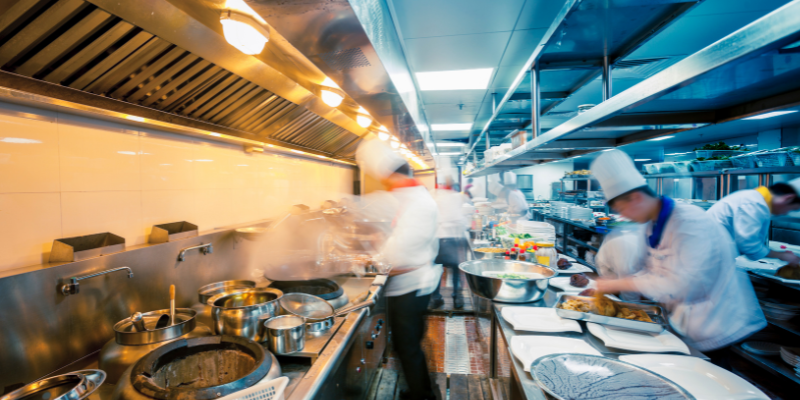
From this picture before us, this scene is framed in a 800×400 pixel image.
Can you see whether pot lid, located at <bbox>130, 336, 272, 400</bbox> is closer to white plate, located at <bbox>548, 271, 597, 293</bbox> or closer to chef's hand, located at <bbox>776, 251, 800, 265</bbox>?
white plate, located at <bbox>548, 271, 597, 293</bbox>

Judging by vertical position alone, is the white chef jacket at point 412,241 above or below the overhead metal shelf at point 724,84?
below

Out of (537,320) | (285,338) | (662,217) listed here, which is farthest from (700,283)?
(285,338)

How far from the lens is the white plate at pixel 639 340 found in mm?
1281

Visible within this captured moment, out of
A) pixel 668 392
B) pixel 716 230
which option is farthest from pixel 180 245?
pixel 716 230

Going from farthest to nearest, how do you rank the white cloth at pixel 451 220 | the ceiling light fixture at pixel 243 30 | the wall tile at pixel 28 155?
the white cloth at pixel 451 220
the wall tile at pixel 28 155
the ceiling light fixture at pixel 243 30

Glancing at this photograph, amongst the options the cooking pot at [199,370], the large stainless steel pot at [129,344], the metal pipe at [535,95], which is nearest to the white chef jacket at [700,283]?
the metal pipe at [535,95]

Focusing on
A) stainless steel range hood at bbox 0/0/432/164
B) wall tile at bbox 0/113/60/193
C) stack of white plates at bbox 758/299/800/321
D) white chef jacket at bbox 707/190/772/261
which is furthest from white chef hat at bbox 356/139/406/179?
stack of white plates at bbox 758/299/800/321

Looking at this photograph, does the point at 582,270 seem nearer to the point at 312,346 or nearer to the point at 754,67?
the point at 754,67

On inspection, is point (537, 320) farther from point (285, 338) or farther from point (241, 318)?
point (241, 318)

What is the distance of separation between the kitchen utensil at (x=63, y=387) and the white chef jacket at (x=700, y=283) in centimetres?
225

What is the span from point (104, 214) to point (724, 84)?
2653 mm

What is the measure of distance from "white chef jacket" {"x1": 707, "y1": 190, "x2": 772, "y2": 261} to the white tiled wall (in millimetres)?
4314

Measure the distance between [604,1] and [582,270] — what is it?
187cm

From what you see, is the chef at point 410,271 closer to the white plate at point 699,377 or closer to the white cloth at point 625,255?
the white cloth at point 625,255
